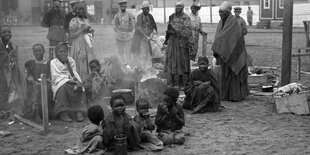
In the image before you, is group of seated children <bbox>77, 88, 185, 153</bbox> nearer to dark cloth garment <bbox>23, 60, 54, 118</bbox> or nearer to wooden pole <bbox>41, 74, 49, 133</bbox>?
wooden pole <bbox>41, 74, 49, 133</bbox>

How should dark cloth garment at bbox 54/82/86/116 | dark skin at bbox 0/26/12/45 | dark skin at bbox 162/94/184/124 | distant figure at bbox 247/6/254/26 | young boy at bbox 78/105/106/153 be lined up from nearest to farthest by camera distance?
1. young boy at bbox 78/105/106/153
2. dark skin at bbox 162/94/184/124
3. dark cloth garment at bbox 54/82/86/116
4. dark skin at bbox 0/26/12/45
5. distant figure at bbox 247/6/254/26

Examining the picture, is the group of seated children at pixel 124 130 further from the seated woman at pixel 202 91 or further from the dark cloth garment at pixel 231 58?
the dark cloth garment at pixel 231 58

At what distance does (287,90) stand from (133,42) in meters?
4.32

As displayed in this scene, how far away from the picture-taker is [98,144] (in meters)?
4.93

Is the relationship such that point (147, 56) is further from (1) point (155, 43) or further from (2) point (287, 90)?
(2) point (287, 90)

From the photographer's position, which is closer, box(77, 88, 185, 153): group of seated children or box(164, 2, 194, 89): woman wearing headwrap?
box(77, 88, 185, 153): group of seated children

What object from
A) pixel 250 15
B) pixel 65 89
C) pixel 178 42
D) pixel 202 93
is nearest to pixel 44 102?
pixel 65 89

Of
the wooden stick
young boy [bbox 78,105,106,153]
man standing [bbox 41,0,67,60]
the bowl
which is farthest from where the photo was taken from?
man standing [bbox 41,0,67,60]

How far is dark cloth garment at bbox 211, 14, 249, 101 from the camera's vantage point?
313 inches

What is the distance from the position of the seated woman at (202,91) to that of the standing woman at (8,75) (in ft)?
9.74

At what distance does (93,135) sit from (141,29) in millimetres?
5258

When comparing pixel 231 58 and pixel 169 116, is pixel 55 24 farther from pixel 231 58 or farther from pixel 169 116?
pixel 169 116

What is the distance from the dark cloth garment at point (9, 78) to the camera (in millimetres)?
7277

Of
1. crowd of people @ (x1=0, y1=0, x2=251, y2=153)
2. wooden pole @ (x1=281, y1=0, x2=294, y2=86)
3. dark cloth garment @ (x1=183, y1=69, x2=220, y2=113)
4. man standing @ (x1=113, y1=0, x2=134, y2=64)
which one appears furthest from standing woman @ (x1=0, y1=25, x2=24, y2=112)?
wooden pole @ (x1=281, y1=0, x2=294, y2=86)
